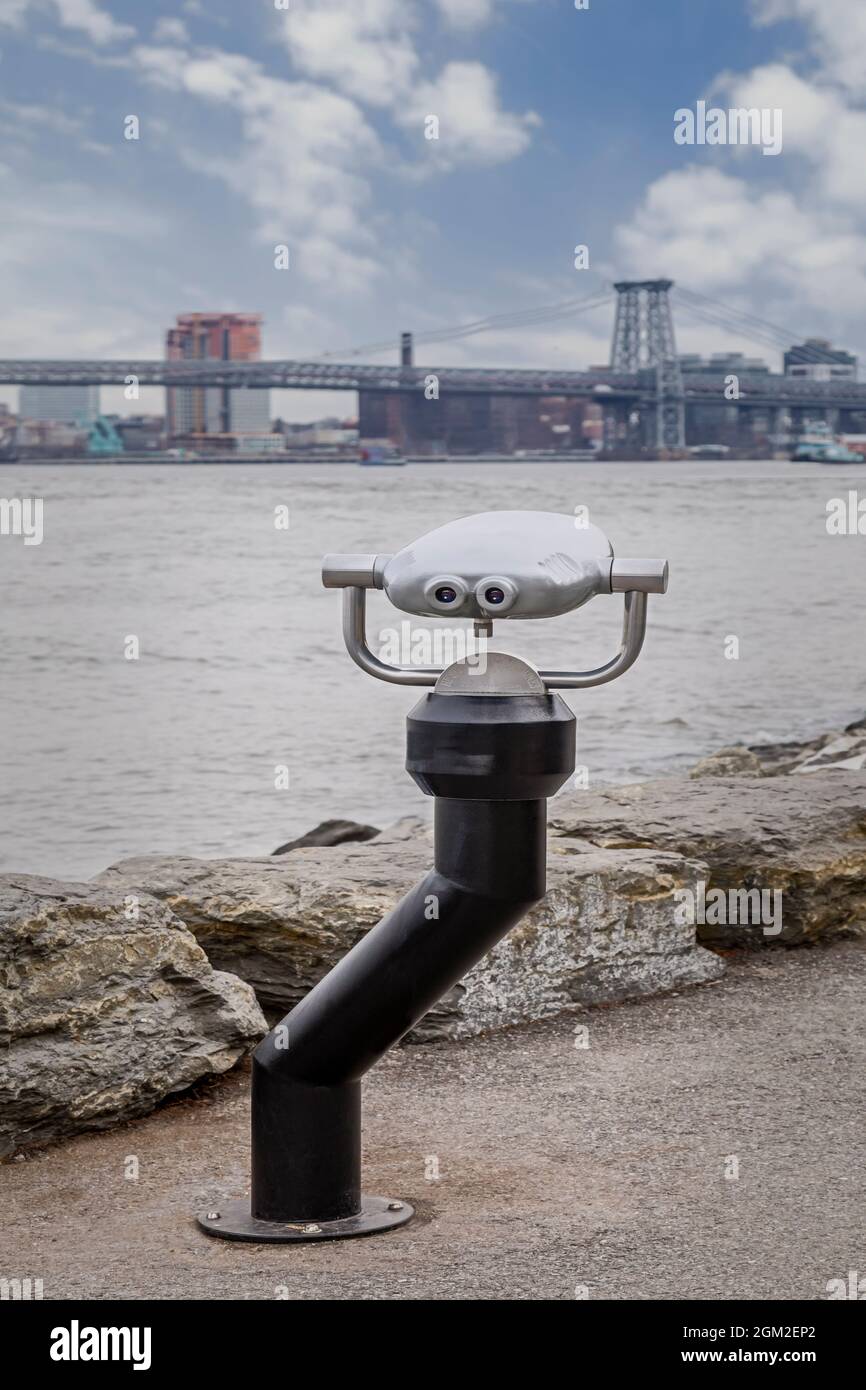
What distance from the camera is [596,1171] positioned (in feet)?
11.7

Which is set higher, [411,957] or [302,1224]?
[411,957]

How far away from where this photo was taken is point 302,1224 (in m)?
3.24

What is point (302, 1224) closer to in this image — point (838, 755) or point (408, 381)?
point (838, 755)

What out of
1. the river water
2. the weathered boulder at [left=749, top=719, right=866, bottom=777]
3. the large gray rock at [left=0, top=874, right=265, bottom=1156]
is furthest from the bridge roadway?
the large gray rock at [left=0, top=874, right=265, bottom=1156]

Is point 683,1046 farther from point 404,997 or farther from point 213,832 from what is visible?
point 213,832

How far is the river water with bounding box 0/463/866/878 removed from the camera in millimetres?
17109

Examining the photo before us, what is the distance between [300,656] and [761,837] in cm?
2376

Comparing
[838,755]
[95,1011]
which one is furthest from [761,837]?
[838,755]

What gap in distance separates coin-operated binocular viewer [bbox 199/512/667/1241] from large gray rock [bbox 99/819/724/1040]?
1.20m

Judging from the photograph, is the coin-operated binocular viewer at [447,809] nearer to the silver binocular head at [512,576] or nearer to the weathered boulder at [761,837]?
the silver binocular head at [512,576]

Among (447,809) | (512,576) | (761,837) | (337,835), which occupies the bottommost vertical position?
(337,835)

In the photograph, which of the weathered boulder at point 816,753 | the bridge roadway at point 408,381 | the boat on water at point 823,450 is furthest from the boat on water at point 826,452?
the weathered boulder at point 816,753
